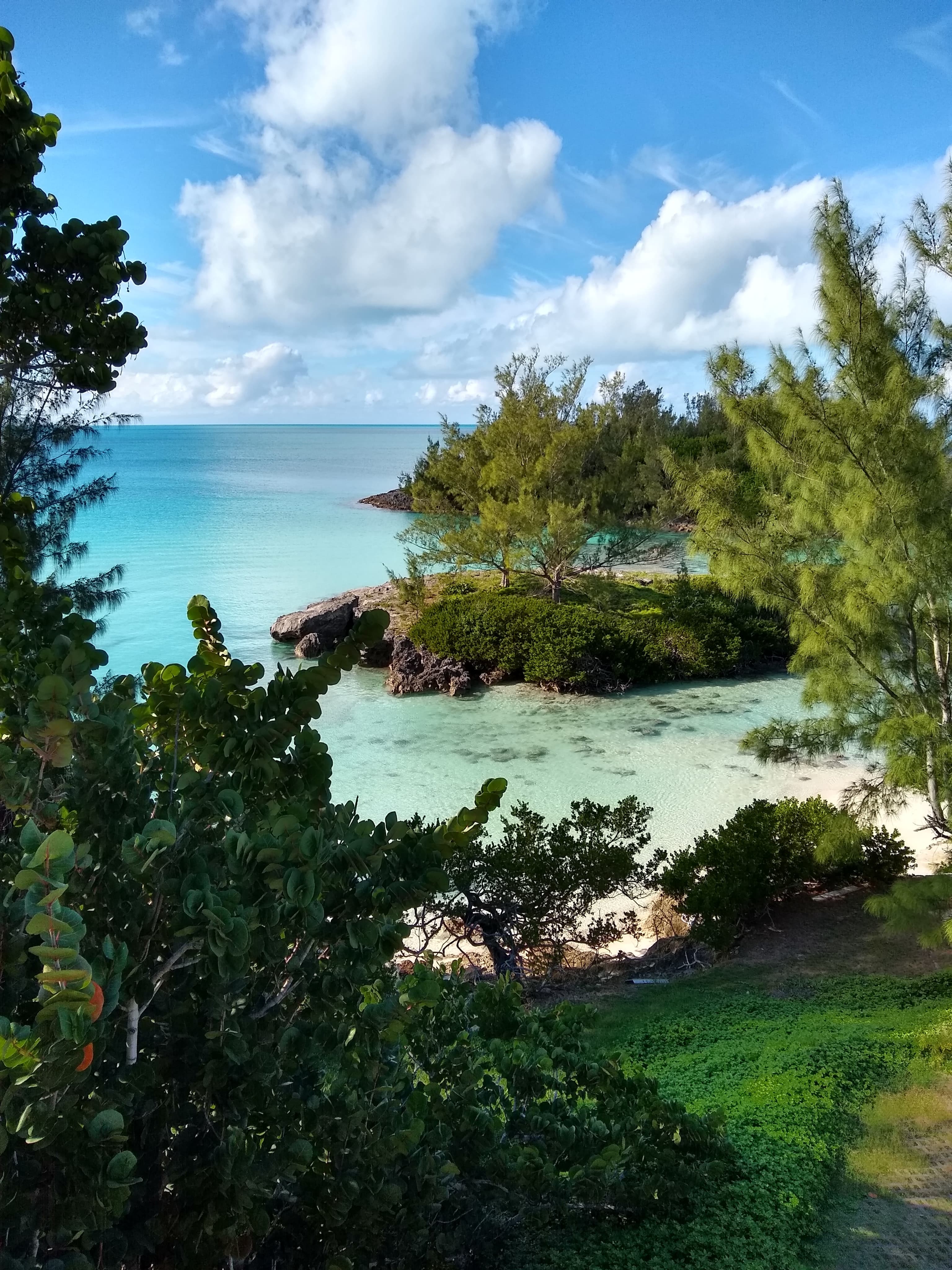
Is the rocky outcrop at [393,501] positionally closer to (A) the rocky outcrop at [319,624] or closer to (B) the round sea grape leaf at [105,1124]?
(A) the rocky outcrop at [319,624]

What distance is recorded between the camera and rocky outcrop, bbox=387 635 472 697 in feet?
59.7

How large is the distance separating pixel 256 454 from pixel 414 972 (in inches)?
5334

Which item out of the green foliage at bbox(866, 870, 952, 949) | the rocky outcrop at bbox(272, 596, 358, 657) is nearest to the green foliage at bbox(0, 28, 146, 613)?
the green foliage at bbox(866, 870, 952, 949)

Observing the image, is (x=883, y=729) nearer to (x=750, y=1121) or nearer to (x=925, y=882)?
(x=925, y=882)

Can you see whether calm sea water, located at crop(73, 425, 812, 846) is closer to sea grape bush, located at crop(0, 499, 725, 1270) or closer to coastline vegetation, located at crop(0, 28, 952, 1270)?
coastline vegetation, located at crop(0, 28, 952, 1270)

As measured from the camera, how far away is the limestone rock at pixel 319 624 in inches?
858

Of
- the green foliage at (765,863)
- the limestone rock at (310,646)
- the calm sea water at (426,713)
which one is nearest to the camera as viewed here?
the green foliage at (765,863)

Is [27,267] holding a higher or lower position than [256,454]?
lower

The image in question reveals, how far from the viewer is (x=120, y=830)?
1.92 m

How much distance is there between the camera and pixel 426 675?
18.3m

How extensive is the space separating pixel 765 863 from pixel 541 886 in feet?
7.86

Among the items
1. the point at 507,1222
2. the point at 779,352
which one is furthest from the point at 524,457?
the point at 507,1222

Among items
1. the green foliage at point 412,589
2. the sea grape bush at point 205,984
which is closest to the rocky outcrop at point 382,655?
the green foliage at point 412,589

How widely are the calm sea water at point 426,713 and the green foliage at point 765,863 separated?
200 centimetres
